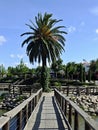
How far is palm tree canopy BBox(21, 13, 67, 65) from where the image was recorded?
47875 mm

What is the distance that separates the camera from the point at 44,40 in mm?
47562

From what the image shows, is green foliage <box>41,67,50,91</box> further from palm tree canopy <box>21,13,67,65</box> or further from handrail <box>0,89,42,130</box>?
handrail <box>0,89,42,130</box>

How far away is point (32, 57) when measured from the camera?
162 feet

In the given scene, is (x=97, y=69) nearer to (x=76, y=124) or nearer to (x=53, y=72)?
(x=53, y=72)

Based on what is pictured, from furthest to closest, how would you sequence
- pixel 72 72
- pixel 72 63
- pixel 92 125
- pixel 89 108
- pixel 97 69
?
pixel 72 63 < pixel 72 72 < pixel 97 69 < pixel 89 108 < pixel 92 125

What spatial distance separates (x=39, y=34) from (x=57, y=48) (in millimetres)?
3302

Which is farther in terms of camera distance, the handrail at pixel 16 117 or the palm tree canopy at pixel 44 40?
the palm tree canopy at pixel 44 40

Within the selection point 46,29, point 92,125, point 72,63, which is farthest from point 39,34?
point 72,63

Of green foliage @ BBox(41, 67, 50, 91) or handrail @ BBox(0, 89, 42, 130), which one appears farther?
green foliage @ BBox(41, 67, 50, 91)

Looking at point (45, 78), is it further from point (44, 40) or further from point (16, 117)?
point (16, 117)

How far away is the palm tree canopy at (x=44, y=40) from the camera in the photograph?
4788 centimetres

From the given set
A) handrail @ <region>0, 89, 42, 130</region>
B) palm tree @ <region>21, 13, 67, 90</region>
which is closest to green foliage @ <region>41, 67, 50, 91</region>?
palm tree @ <region>21, 13, 67, 90</region>

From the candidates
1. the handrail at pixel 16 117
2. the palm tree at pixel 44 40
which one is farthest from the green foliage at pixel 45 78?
the handrail at pixel 16 117

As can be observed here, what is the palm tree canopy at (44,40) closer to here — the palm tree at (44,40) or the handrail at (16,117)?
the palm tree at (44,40)
